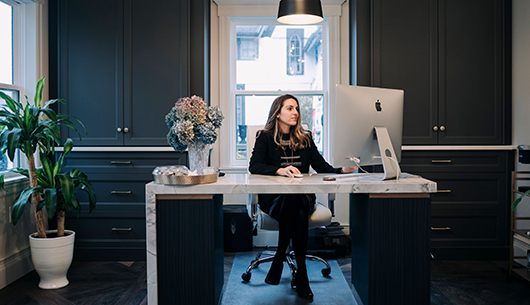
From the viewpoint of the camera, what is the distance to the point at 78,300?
8.05 ft

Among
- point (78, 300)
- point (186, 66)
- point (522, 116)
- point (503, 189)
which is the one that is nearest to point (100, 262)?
point (78, 300)

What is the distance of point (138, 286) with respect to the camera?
2.69m

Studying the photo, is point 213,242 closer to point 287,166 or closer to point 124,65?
point 287,166

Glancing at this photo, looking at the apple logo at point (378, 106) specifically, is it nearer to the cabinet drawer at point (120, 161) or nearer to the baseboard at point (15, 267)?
the cabinet drawer at point (120, 161)

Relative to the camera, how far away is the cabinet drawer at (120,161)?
319 centimetres

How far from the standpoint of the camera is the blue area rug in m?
2.44

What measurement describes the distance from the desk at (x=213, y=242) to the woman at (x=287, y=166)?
0.43 m

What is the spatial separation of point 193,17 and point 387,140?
6.86 ft

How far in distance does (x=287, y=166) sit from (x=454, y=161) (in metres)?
1.57

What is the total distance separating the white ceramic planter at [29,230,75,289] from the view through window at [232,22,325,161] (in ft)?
5.98

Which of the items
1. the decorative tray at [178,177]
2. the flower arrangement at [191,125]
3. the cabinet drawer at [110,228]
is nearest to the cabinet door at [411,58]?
the flower arrangement at [191,125]

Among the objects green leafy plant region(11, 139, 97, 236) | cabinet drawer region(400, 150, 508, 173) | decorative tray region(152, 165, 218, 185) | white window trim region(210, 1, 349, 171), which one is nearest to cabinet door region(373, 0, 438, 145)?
cabinet drawer region(400, 150, 508, 173)

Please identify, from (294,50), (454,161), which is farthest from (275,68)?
(454,161)

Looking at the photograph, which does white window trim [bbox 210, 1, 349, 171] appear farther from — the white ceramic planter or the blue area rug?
the white ceramic planter
